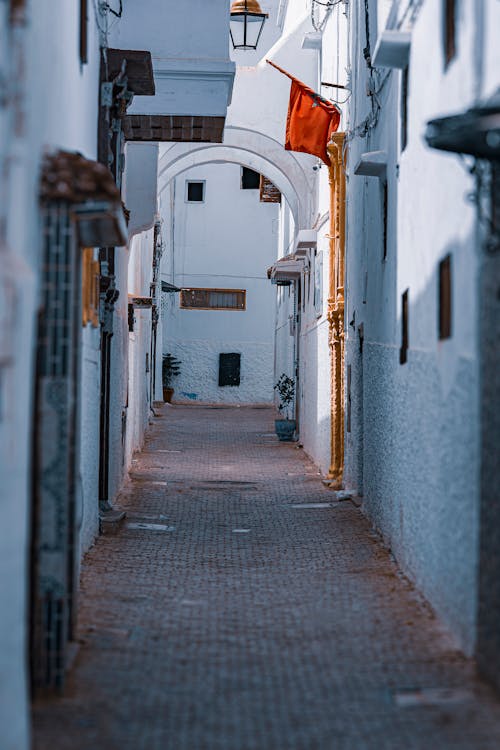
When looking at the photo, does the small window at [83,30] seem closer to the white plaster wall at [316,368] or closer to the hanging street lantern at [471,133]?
the hanging street lantern at [471,133]

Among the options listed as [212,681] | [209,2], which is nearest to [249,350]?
[209,2]

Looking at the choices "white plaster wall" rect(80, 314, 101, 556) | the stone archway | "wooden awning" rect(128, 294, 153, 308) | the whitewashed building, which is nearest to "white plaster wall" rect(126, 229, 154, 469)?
"wooden awning" rect(128, 294, 153, 308)

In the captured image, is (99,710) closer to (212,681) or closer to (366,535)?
(212,681)

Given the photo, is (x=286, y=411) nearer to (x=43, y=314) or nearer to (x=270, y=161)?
(x=270, y=161)

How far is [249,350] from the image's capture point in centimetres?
3781

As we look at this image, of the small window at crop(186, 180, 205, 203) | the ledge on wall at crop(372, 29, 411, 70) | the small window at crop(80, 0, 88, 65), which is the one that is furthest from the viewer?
the small window at crop(186, 180, 205, 203)

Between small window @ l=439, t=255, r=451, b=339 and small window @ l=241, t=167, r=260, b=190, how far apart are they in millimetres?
29680

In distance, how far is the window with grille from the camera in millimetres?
37281

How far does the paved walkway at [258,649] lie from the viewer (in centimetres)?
552

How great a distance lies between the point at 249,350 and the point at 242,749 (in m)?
32.7

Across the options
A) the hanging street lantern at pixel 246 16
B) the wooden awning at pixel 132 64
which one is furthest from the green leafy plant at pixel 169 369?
the wooden awning at pixel 132 64

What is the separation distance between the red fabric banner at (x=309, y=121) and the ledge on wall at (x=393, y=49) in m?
6.53

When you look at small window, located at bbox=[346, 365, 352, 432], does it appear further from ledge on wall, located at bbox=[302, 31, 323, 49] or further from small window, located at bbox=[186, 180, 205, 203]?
small window, located at bbox=[186, 180, 205, 203]

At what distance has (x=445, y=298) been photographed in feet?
25.4
